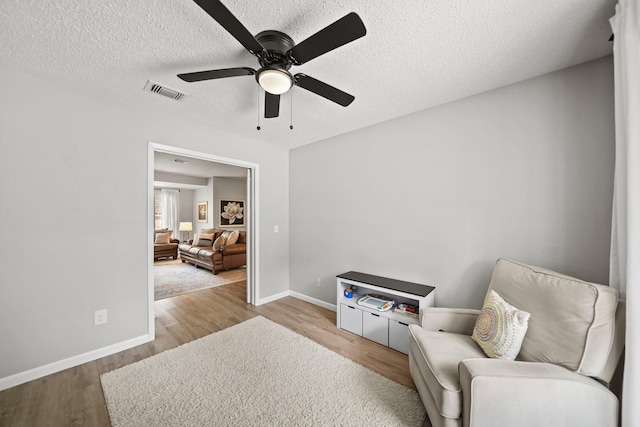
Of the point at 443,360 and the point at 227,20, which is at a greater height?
the point at 227,20

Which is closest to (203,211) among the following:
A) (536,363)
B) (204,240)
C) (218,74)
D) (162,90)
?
(204,240)

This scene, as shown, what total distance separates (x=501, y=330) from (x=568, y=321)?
0.33m

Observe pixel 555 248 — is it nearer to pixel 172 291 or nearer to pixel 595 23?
pixel 595 23

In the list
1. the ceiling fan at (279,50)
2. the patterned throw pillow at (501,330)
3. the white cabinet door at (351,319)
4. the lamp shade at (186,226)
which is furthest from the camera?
the lamp shade at (186,226)

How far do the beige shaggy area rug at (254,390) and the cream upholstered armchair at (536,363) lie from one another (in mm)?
382

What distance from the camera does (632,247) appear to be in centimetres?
120

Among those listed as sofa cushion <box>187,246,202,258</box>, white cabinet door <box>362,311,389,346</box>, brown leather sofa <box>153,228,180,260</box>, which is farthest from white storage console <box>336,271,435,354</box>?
brown leather sofa <box>153,228,180,260</box>

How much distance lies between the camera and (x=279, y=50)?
152 cm

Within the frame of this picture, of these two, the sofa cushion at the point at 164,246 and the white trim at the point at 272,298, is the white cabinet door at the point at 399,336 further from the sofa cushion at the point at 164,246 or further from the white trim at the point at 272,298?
the sofa cushion at the point at 164,246

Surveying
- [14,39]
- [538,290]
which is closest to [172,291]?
[14,39]

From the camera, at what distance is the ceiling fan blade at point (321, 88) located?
5.31 ft

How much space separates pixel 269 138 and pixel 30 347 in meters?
3.08

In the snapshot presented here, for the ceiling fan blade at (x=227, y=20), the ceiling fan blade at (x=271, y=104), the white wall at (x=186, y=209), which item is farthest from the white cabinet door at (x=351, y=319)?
the white wall at (x=186, y=209)

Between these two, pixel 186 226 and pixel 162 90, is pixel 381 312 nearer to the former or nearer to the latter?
pixel 162 90
